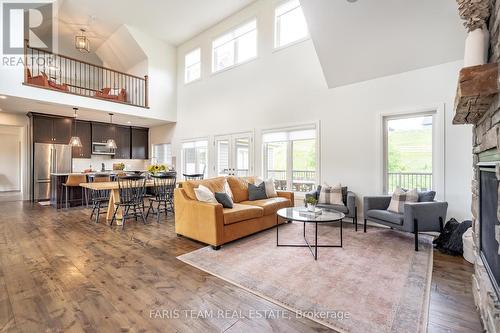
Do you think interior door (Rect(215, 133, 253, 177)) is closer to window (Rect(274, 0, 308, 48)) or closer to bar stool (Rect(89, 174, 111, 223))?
window (Rect(274, 0, 308, 48))

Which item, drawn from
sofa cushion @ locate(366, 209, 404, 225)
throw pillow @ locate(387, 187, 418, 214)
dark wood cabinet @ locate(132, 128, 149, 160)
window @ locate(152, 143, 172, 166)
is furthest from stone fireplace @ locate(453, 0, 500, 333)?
dark wood cabinet @ locate(132, 128, 149, 160)

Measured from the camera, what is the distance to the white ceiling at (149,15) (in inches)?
249

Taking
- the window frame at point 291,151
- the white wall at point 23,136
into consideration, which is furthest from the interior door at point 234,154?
the white wall at point 23,136

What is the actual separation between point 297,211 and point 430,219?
178 centimetres

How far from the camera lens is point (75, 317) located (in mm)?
1798

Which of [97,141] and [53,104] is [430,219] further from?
[97,141]

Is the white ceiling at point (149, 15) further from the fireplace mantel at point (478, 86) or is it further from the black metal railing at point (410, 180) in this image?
the fireplace mantel at point (478, 86)

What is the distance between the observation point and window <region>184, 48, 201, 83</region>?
317 inches

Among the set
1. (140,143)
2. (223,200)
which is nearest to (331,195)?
(223,200)

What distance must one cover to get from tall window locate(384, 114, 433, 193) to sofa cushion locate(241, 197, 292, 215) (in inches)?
74.8

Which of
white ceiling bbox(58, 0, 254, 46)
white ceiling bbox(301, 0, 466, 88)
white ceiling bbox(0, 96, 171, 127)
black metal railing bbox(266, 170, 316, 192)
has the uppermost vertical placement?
white ceiling bbox(58, 0, 254, 46)

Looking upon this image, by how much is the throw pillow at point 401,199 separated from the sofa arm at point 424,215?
0.34 meters

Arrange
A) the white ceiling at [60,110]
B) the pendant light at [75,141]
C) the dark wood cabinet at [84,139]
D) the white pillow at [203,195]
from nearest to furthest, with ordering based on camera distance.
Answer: the white pillow at [203,195] < the pendant light at [75,141] < the white ceiling at [60,110] < the dark wood cabinet at [84,139]

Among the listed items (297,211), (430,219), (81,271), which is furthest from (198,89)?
(430,219)
